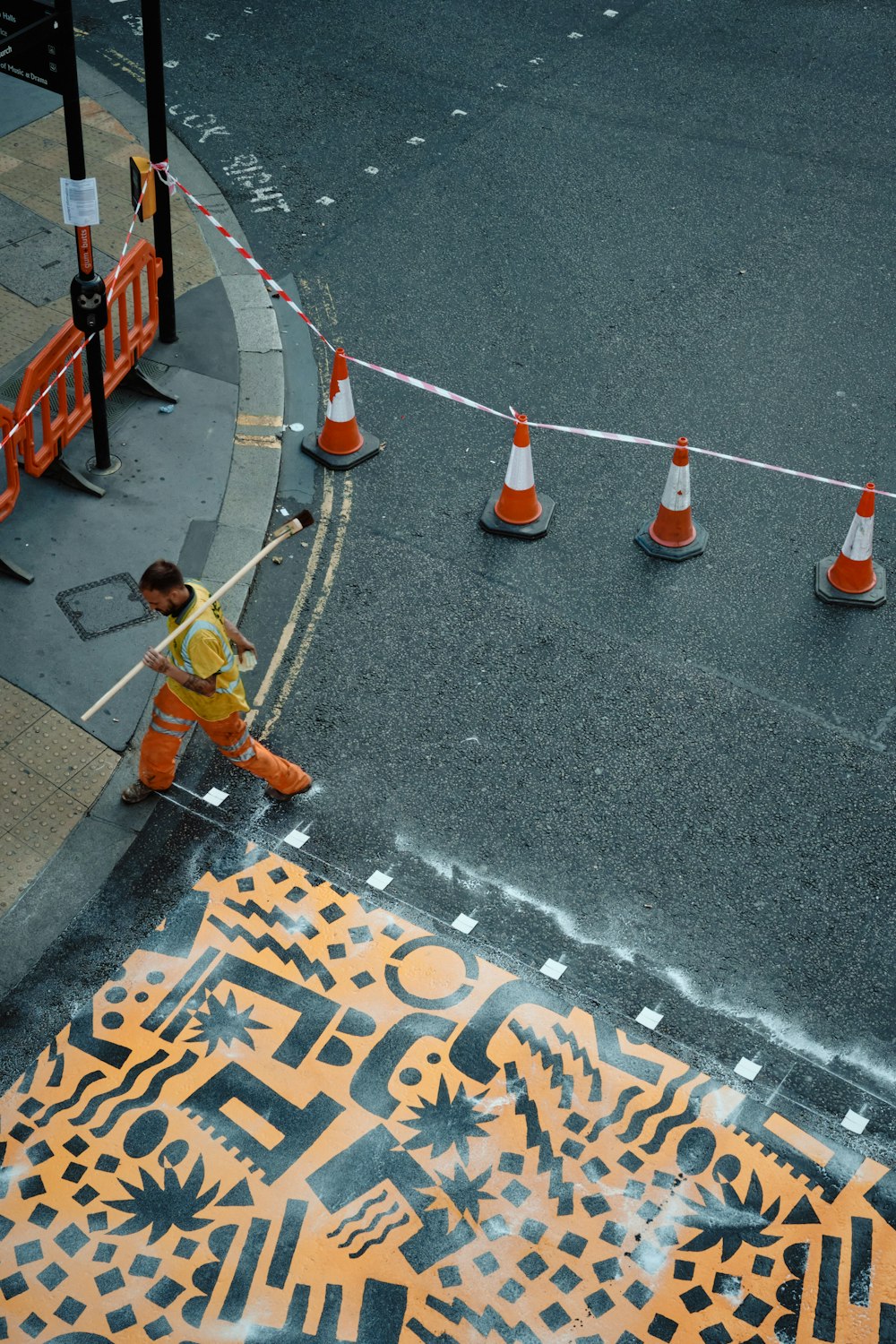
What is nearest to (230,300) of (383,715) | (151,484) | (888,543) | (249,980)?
(151,484)

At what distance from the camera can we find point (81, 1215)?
200 inches

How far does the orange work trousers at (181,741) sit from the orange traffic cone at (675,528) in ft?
9.78

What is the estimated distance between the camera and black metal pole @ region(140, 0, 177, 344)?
838 cm

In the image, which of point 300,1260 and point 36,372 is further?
point 36,372

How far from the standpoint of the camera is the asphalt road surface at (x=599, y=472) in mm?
6441

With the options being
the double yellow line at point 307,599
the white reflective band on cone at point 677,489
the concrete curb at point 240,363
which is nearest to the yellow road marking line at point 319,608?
the double yellow line at point 307,599

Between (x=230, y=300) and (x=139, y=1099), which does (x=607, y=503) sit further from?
(x=139, y=1099)

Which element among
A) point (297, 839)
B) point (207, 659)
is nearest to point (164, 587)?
point (207, 659)

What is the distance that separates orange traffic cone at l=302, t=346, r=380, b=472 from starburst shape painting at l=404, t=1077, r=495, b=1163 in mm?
4666

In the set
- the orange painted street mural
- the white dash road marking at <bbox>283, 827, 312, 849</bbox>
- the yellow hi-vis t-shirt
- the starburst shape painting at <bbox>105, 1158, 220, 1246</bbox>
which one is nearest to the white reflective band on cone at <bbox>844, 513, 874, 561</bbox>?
the orange painted street mural

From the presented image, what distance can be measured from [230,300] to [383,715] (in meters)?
4.65

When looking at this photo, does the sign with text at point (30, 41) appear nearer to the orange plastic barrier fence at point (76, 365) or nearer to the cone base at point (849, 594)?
the orange plastic barrier fence at point (76, 365)

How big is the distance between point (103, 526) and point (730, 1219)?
5.35m

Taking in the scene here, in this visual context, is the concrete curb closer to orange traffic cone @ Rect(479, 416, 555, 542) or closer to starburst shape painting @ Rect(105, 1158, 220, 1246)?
orange traffic cone @ Rect(479, 416, 555, 542)
